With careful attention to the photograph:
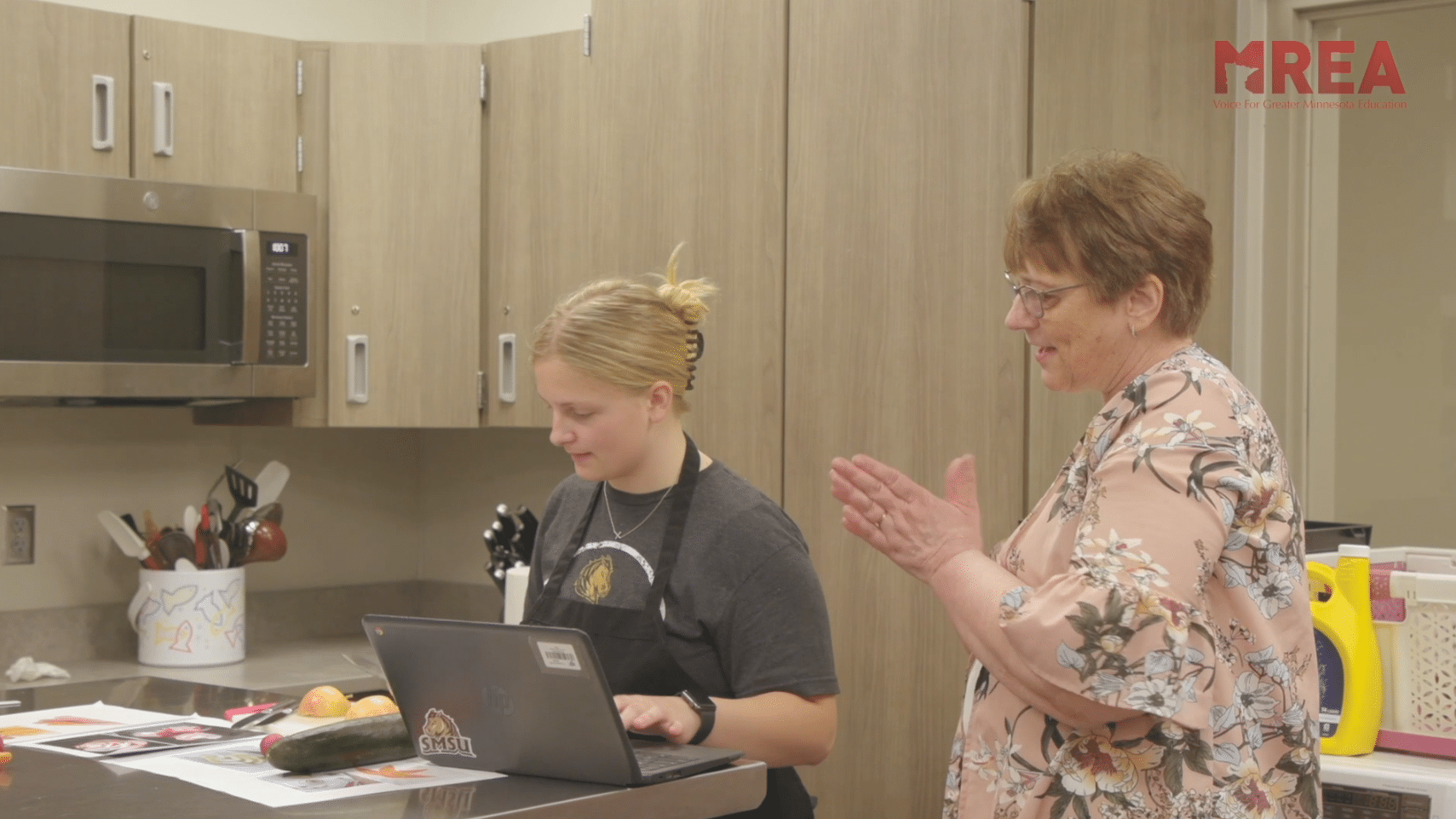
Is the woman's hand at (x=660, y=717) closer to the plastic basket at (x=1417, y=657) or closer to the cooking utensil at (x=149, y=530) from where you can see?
the plastic basket at (x=1417, y=657)

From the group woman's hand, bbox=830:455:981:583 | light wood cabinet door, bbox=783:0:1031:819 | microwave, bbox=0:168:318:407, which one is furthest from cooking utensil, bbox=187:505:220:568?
woman's hand, bbox=830:455:981:583

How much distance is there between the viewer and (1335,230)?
8.99 ft

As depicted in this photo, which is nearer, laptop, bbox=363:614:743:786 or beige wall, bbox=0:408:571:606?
laptop, bbox=363:614:743:786

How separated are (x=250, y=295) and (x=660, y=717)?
1931 millimetres

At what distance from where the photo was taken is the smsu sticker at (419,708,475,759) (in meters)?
1.41

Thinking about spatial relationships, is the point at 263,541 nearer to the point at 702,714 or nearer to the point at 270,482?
the point at 270,482

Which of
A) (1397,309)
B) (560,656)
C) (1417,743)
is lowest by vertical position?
(1417,743)

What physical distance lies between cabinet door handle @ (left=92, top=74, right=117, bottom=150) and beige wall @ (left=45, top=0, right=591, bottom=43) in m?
0.41

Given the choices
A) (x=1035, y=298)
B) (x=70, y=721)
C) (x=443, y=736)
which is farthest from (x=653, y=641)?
(x=70, y=721)

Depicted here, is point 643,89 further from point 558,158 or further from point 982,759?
point 982,759

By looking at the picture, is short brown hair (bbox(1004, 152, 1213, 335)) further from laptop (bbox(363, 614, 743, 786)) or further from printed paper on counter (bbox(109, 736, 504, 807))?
printed paper on counter (bbox(109, 736, 504, 807))

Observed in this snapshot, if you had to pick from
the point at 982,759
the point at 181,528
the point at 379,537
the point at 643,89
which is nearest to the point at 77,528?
the point at 181,528

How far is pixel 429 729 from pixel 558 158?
1.92 meters

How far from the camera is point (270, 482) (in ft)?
11.1
